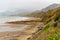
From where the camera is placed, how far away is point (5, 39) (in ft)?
87.1

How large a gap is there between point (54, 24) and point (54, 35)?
16.6 ft

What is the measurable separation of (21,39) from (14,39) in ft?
3.41

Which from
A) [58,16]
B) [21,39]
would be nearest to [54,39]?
[58,16]

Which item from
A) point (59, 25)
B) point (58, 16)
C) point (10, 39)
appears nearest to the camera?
point (59, 25)

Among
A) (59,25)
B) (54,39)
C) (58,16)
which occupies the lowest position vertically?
(54,39)

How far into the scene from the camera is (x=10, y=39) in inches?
1038

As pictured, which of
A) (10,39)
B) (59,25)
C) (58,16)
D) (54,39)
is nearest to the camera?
(54,39)

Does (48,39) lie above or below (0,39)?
below

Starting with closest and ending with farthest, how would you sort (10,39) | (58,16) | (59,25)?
(59,25), (58,16), (10,39)

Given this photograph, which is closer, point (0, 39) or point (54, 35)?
point (54, 35)

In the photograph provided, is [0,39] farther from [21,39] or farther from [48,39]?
[48,39]

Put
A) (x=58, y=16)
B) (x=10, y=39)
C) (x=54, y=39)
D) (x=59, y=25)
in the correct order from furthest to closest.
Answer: (x=10, y=39) → (x=58, y=16) → (x=59, y=25) → (x=54, y=39)

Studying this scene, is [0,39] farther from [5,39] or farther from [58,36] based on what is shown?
[58,36]

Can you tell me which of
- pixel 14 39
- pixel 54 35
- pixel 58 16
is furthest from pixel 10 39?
pixel 54 35
